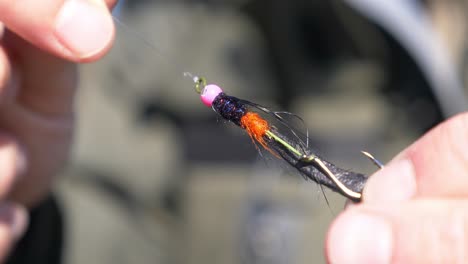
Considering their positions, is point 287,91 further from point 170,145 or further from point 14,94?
point 14,94

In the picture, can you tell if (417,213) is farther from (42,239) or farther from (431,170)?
(42,239)

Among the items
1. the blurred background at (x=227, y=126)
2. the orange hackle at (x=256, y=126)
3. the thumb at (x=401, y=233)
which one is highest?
the blurred background at (x=227, y=126)

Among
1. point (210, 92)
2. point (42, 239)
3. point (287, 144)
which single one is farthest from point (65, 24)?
point (42, 239)

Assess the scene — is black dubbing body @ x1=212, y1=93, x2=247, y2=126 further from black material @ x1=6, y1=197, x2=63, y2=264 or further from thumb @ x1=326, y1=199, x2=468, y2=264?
black material @ x1=6, y1=197, x2=63, y2=264

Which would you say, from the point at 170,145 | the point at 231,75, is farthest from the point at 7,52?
the point at 231,75

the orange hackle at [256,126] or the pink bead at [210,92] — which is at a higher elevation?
the pink bead at [210,92]

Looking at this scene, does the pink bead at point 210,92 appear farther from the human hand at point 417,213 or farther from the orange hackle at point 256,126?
the human hand at point 417,213

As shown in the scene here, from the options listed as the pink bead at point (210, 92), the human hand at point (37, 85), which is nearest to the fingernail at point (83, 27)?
the human hand at point (37, 85)
